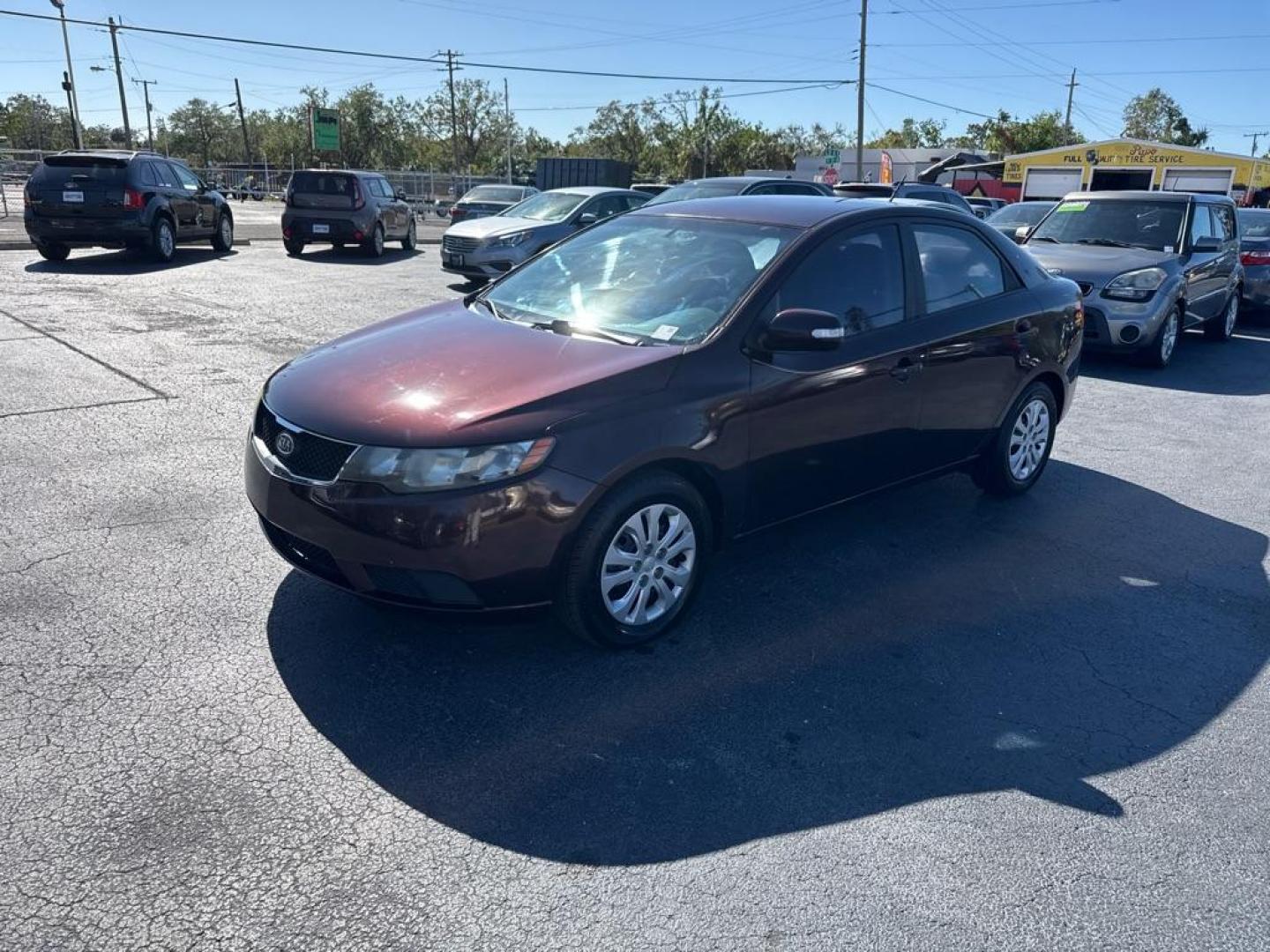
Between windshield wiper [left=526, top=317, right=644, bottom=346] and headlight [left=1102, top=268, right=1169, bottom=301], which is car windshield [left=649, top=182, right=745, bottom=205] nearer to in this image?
headlight [left=1102, top=268, right=1169, bottom=301]

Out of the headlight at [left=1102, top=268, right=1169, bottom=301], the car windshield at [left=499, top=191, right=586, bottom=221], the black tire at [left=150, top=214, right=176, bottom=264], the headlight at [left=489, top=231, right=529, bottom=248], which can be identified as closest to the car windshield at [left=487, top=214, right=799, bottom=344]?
the headlight at [left=1102, top=268, right=1169, bottom=301]

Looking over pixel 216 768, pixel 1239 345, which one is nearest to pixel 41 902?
pixel 216 768

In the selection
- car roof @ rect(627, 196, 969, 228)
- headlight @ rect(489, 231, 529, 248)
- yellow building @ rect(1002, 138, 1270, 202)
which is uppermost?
yellow building @ rect(1002, 138, 1270, 202)

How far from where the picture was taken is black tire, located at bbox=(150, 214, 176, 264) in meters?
14.8

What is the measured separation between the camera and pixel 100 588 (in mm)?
4008

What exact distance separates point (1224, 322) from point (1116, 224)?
248cm

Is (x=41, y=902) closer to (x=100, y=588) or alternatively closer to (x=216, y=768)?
(x=216, y=768)

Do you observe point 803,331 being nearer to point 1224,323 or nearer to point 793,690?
point 793,690

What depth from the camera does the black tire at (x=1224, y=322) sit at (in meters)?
11.5

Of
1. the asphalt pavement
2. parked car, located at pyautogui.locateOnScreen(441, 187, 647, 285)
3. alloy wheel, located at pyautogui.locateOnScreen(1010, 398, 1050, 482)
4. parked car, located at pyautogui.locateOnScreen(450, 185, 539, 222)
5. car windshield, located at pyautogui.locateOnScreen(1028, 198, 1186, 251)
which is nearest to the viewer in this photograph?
the asphalt pavement

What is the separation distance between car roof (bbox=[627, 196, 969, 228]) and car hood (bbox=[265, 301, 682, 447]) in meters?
1.15

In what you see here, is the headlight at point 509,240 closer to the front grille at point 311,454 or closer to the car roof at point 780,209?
the car roof at point 780,209

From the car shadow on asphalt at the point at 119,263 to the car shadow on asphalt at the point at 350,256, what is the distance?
1.46m

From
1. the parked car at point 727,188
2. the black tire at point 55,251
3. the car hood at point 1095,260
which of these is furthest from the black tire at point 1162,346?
the black tire at point 55,251
